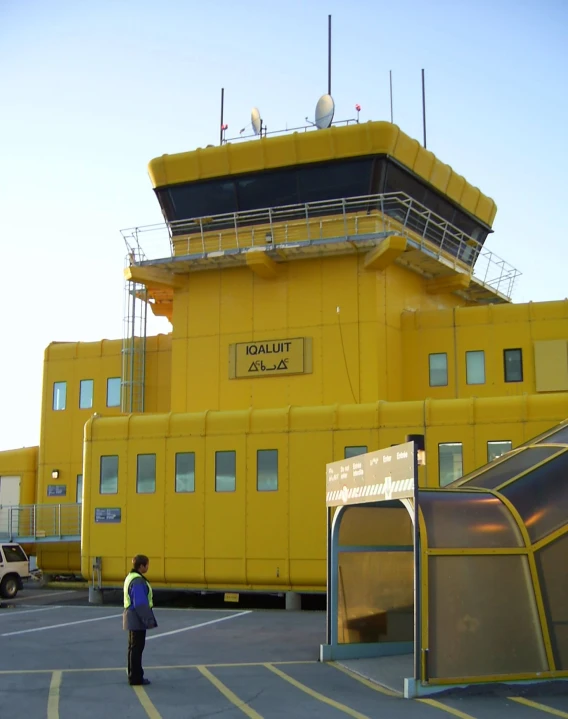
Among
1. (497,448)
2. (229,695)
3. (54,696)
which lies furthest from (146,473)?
(229,695)

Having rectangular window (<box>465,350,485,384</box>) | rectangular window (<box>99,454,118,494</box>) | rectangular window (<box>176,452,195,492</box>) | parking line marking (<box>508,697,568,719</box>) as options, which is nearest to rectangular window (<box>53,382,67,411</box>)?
rectangular window (<box>99,454,118,494</box>)

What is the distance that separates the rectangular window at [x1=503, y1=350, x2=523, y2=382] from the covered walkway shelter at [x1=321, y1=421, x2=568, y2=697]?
10.6 m

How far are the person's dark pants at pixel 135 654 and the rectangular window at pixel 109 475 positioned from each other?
1250 centimetres

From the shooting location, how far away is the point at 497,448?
20.7 meters

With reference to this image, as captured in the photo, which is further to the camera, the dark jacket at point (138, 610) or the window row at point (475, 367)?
the window row at point (475, 367)

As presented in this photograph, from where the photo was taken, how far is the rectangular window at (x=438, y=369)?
82.6 ft

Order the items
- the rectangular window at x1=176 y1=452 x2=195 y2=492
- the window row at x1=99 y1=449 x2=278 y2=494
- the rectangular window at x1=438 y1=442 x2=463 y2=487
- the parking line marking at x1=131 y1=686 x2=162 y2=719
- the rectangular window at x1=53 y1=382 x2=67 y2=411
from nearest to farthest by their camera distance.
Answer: the parking line marking at x1=131 y1=686 x2=162 y2=719 < the rectangular window at x1=438 y1=442 x2=463 y2=487 < the window row at x1=99 y1=449 x2=278 y2=494 < the rectangular window at x1=176 y1=452 x2=195 y2=492 < the rectangular window at x1=53 y1=382 x2=67 y2=411

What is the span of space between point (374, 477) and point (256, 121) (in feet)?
61.4

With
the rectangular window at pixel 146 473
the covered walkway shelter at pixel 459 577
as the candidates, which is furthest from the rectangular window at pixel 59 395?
the covered walkway shelter at pixel 459 577

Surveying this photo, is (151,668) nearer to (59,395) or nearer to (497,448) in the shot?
(497,448)

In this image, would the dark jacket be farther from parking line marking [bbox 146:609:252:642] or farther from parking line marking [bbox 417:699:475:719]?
parking line marking [bbox 146:609:252:642]

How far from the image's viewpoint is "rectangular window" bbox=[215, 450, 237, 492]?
22547 millimetres

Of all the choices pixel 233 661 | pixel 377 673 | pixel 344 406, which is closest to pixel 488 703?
pixel 377 673

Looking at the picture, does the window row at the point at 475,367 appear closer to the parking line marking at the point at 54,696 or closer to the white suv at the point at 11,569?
the white suv at the point at 11,569
